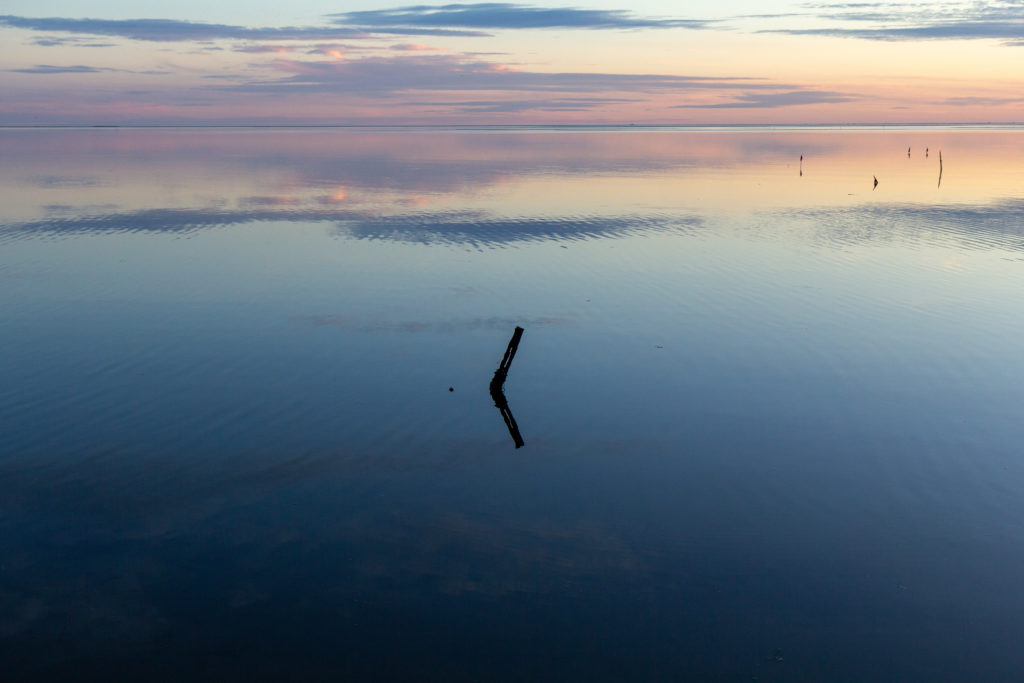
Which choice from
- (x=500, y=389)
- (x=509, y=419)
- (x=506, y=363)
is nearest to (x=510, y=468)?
(x=509, y=419)

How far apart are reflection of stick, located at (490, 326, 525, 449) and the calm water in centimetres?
23

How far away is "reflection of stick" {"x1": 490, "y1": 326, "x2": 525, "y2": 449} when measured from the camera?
Result: 55.2 feet

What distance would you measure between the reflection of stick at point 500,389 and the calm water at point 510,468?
0.23m

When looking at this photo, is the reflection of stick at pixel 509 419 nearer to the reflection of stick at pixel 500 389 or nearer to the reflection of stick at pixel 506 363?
the reflection of stick at pixel 500 389

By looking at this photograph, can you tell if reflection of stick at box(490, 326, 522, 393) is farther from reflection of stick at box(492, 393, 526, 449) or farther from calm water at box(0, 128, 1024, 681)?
calm water at box(0, 128, 1024, 681)

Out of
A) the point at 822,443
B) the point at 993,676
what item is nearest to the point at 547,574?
the point at 993,676

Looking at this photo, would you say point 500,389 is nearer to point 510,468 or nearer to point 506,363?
point 506,363

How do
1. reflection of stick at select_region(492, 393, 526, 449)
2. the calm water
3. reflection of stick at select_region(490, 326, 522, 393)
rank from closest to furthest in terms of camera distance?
1. the calm water
2. reflection of stick at select_region(492, 393, 526, 449)
3. reflection of stick at select_region(490, 326, 522, 393)

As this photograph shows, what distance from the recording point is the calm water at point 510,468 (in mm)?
10930

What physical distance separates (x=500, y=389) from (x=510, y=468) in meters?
2.23

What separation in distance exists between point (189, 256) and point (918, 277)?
2948cm

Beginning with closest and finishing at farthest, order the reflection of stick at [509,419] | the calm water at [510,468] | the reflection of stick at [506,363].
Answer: the calm water at [510,468] < the reflection of stick at [509,419] < the reflection of stick at [506,363]

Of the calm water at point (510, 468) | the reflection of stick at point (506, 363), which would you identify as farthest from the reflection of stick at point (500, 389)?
the calm water at point (510, 468)

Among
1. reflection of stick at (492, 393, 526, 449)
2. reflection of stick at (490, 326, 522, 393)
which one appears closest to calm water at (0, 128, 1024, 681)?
reflection of stick at (492, 393, 526, 449)
